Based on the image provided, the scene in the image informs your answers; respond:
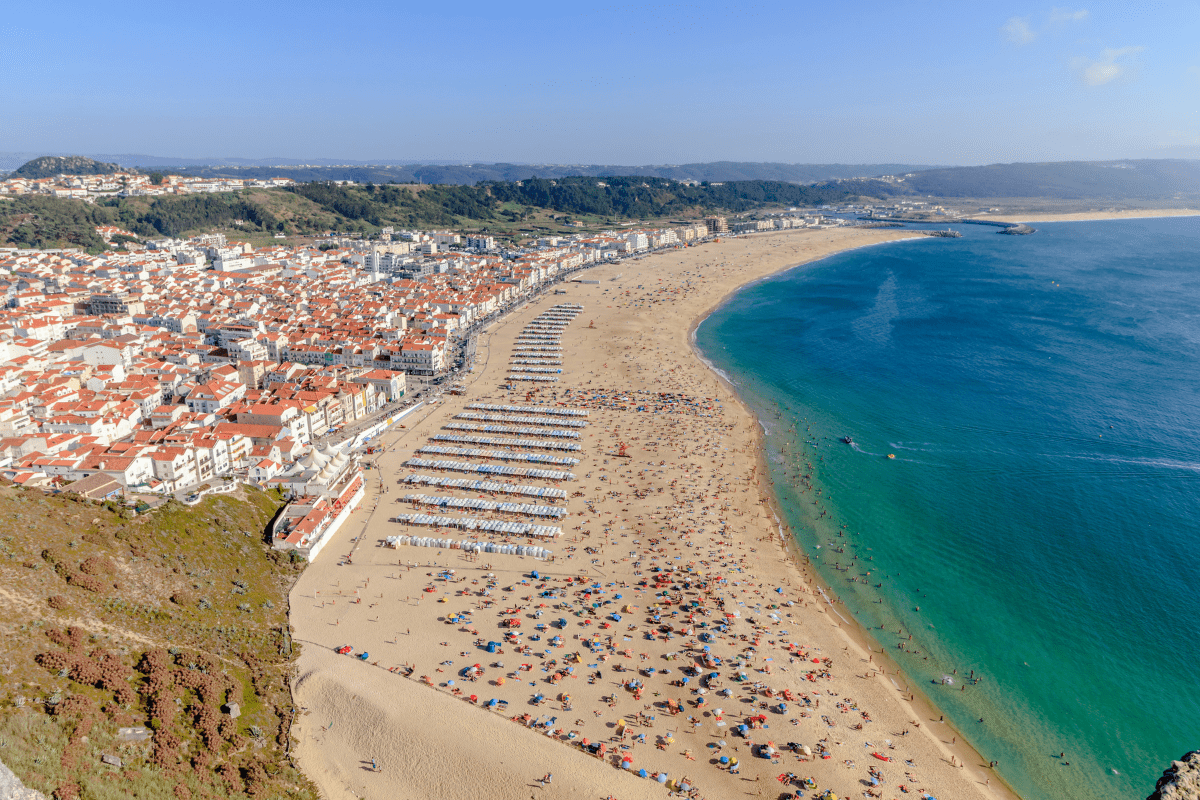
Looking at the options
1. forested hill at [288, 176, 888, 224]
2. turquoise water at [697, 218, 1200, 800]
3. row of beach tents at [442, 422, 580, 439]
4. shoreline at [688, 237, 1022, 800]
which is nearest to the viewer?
shoreline at [688, 237, 1022, 800]

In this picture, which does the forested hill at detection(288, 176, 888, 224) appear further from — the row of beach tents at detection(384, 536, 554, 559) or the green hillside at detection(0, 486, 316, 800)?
the green hillside at detection(0, 486, 316, 800)

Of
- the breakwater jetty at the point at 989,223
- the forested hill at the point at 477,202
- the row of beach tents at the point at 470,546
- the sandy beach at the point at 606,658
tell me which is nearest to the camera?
the sandy beach at the point at 606,658

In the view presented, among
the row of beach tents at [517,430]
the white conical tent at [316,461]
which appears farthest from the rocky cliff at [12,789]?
the row of beach tents at [517,430]

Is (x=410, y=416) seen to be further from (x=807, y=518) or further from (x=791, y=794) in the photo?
(x=791, y=794)

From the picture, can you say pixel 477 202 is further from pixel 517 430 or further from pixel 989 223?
pixel 517 430

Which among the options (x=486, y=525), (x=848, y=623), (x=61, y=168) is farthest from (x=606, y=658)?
(x=61, y=168)

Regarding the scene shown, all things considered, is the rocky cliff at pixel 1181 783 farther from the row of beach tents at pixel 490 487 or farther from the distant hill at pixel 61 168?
the distant hill at pixel 61 168

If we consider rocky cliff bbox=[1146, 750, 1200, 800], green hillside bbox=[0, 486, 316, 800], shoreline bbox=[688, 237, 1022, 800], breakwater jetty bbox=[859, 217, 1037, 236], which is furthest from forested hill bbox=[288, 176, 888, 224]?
rocky cliff bbox=[1146, 750, 1200, 800]
